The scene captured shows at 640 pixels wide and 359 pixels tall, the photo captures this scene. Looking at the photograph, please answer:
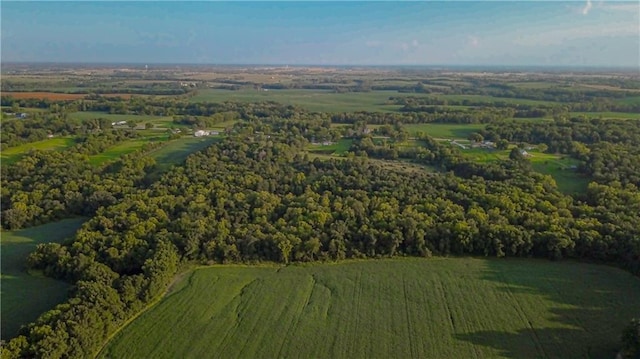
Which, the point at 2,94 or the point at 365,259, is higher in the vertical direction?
the point at 2,94

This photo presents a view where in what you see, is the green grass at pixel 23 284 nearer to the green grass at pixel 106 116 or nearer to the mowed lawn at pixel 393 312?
the mowed lawn at pixel 393 312

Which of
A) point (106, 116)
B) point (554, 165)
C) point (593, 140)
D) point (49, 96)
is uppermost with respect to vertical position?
point (49, 96)

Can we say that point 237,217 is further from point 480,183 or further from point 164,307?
point 480,183

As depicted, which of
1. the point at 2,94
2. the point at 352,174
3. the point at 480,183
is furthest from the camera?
the point at 2,94

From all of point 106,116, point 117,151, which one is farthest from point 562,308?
point 106,116

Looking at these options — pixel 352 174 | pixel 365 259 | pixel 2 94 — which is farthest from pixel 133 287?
pixel 2 94

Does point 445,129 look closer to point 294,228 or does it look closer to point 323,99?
point 294,228

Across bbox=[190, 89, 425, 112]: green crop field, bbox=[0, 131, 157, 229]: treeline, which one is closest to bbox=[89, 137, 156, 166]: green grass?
bbox=[0, 131, 157, 229]: treeline

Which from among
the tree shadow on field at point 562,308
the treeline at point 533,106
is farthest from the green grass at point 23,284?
the treeline at point 533,106
